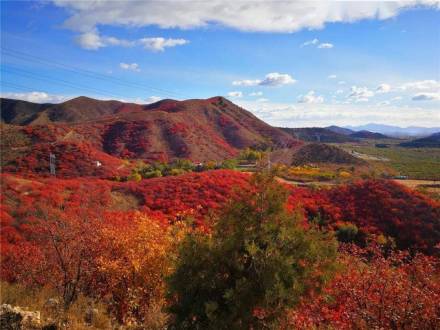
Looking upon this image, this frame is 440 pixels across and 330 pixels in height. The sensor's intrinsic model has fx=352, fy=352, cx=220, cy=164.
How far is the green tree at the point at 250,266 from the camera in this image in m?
8.01

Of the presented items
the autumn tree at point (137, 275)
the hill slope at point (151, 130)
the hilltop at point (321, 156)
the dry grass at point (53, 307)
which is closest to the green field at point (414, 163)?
the hilltop at point (321, 156)

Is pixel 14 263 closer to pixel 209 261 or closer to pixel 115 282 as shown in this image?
pixel 115 282

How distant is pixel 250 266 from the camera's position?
823 centimetres

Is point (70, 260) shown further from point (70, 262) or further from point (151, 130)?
point (151, 130)

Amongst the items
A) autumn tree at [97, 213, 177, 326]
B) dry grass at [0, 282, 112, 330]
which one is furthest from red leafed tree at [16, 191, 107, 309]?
autumn tree at [97, 213, 177, 326]

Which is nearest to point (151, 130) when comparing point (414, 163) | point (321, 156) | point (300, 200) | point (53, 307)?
point (321, 156)

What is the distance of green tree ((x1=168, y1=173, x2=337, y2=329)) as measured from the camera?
8008 millimetres

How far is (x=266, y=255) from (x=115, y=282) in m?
6.69

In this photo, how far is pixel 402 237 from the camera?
108 ft

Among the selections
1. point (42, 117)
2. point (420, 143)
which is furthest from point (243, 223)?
point (420, 143)

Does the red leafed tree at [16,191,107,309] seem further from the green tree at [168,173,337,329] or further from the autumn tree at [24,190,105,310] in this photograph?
the green tree at [168,173,337,329]

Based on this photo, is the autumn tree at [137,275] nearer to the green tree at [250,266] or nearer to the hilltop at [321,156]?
the green tree at [250,266]

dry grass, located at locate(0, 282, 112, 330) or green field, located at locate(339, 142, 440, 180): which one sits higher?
dry grass, located at locate(0, 282, 112, 330)

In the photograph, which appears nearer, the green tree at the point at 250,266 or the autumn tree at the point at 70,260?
the green tree at the point at 250,266
